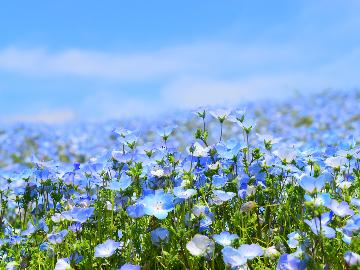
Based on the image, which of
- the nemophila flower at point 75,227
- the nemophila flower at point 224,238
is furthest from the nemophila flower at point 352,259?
the nemophila flower at point 75,227

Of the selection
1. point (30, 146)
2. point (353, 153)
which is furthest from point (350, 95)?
point (353, 153)

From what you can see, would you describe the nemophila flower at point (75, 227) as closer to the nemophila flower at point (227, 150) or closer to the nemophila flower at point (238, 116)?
the nemophila flower at point (227, 150)

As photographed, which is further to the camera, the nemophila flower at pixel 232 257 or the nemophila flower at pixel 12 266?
the nemophila flower at pixel 12 266

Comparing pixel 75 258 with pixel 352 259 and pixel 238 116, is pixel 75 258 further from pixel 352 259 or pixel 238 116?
pixel 352 259

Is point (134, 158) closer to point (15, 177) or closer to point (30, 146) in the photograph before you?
point (15, 177)

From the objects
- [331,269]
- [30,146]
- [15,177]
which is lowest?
[30,146]

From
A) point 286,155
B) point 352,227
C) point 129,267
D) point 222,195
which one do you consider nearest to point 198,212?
point 222,195
